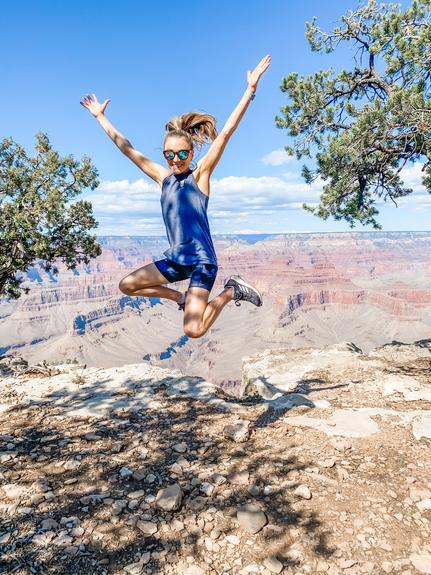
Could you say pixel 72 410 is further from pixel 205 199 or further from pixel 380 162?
pixel 380 162

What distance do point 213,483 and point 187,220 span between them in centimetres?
267

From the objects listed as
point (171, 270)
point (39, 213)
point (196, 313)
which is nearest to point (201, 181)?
point (171, 270)

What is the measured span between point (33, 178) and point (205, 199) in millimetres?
13665

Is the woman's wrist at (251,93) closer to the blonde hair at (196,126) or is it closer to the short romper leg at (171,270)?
the blonde hair at (196,126)

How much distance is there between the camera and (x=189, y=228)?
13.3ft

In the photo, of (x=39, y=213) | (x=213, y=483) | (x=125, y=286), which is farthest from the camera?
(x=39, y=213)

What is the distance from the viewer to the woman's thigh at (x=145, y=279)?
436cm

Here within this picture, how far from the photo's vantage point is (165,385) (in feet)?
21.9

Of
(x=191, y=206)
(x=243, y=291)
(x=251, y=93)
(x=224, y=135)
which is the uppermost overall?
(x=251, y=93)

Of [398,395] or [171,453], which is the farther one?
[398,395]

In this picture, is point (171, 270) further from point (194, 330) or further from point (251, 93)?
point (251, 93)

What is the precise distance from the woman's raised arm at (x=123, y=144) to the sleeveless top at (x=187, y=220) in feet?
0.99

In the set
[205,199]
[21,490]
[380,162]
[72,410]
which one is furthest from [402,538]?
[380,162]

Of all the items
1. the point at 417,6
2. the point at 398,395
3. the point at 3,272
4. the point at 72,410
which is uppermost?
the point at 417,6
